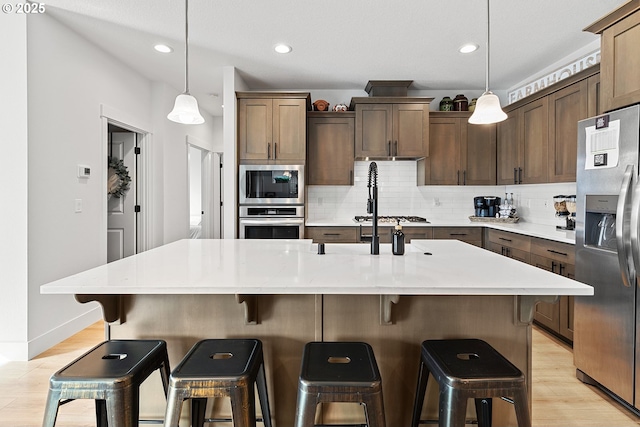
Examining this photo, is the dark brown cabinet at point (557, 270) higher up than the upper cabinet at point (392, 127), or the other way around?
the upper cabinet at point (392, 127)

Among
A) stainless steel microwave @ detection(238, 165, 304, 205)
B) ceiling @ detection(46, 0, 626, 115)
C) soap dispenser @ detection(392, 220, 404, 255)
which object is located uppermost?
ceiling @ detection(46, 0, 626, 115)

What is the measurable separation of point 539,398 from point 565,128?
2344 millimetres

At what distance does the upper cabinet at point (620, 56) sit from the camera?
A: 2057mm

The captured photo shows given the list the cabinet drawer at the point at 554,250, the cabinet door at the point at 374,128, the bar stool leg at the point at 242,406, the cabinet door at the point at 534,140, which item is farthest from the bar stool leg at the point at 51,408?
the cabinet door at the point at 534,140

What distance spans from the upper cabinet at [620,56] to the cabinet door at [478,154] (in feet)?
7.31

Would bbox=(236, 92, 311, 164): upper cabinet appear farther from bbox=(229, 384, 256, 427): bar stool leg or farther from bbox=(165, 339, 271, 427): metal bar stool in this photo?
bbox=(229, 384, 256, 427): bar stool leg

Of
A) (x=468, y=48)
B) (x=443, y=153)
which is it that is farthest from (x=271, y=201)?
(x=468, y=48)

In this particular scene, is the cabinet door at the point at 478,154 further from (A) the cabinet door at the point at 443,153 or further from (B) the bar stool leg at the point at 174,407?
(B) the bar stool leg at the point at 174,407

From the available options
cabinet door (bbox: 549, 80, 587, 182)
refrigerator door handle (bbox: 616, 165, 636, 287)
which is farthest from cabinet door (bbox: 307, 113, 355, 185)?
refrigerator door handle (bbox: 616, 165, 636, 287)

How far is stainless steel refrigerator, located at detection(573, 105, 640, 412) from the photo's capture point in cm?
197

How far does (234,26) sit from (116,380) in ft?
9.32

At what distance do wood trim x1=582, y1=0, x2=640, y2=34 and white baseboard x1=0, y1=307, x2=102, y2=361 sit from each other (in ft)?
14.5

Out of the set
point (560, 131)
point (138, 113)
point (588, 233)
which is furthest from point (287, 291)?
point (138, 113)

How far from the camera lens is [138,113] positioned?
4.37m
